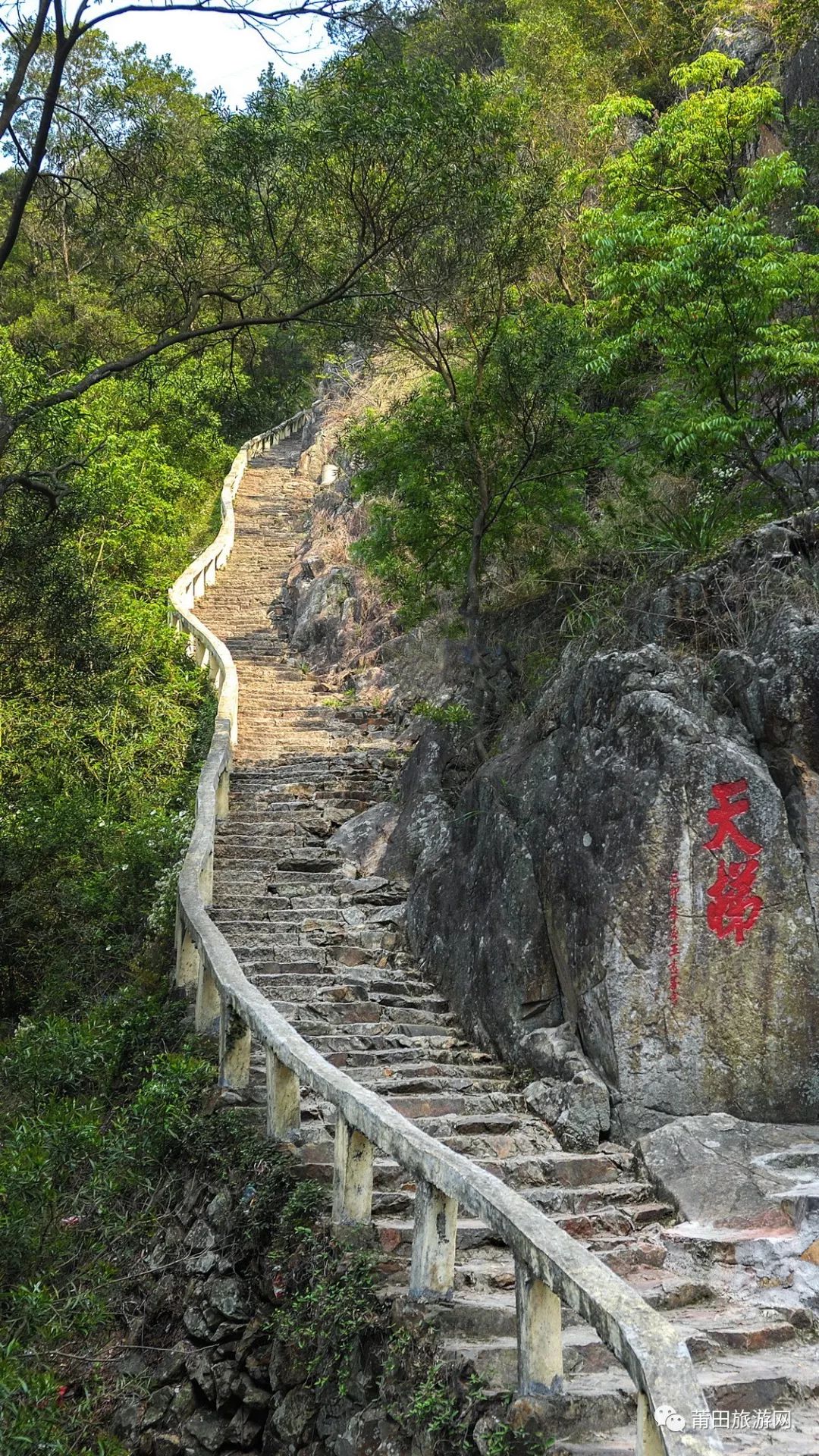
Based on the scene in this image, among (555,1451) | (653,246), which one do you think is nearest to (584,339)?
(653,246)

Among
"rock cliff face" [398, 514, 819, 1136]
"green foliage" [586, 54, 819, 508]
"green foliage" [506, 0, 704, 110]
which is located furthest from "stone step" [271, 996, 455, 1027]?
"green foliage" [506, 0, 704, 110]

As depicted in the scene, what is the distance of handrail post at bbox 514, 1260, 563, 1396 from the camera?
3994 mm

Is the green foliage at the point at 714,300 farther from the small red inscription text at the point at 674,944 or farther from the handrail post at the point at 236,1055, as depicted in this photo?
the handrail post at the point at 236,1055

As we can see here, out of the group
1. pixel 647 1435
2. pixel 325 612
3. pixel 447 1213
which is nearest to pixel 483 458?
pixel 447 1213

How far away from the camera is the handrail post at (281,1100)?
6.64 m

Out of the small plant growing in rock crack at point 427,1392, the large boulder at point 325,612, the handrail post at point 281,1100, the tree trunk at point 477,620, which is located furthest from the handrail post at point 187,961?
the large boulder at point 325,612

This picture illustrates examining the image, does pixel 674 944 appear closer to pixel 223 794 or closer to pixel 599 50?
pixel 223 794

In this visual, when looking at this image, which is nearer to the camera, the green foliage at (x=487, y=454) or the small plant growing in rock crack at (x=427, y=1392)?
the small plant growing in rock crack at (x=427, y=1392)

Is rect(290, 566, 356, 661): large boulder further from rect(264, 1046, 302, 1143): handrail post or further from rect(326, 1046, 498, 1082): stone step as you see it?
rect(264, 1046, 302, 1143): handrail post

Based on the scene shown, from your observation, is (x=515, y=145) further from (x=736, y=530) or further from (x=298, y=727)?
(x=298, y=727)

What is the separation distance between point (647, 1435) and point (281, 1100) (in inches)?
149

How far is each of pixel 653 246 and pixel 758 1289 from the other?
32.3 ft

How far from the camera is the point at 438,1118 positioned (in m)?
7.07

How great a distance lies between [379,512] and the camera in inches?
489
